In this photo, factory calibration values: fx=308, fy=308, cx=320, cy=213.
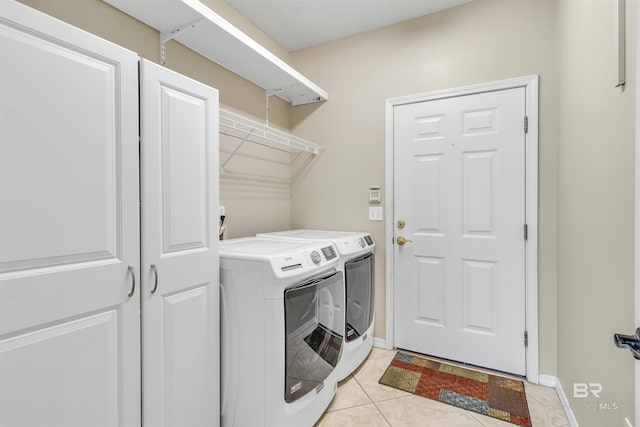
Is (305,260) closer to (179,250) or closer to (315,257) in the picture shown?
(315,257)

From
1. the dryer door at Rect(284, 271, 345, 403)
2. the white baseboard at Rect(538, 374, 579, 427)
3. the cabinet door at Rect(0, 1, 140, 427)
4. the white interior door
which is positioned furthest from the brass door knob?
the cabinet door at Rect(0, 1, 140, 427)

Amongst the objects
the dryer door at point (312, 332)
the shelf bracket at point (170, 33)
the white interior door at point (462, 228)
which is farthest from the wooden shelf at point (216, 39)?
the dryer door at point (312, 332)

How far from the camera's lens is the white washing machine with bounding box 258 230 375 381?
2.08 meters

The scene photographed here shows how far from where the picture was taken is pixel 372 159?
2617mm

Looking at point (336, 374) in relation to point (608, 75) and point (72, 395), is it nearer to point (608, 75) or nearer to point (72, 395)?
point (72, 395)

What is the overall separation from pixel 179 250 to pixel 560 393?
2.37 metres

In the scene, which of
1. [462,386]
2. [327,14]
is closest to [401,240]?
[462,386]

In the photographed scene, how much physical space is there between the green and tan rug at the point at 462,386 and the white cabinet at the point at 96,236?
1.34 metres

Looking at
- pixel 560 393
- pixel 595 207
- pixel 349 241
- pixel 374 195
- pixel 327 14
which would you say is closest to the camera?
pixel 595 207

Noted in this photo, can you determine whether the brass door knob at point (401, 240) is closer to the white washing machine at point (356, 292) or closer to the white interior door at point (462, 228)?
the white interior door at point (462, 228)

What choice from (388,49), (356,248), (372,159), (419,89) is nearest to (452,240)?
(356,248)

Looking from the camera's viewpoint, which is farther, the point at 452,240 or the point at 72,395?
the point at 452,240

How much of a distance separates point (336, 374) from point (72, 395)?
1380 millimetres

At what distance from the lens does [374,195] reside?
2600mm
